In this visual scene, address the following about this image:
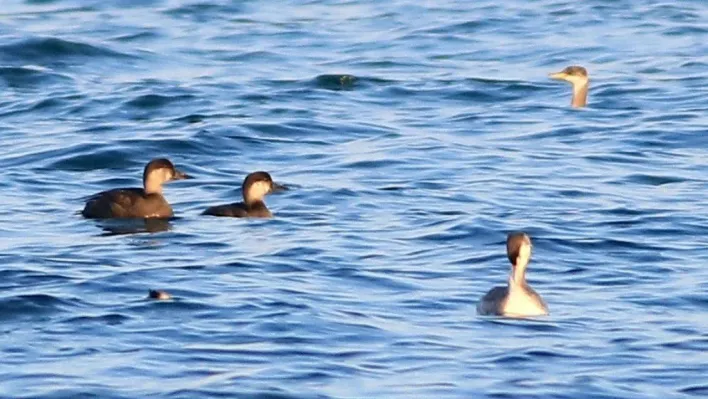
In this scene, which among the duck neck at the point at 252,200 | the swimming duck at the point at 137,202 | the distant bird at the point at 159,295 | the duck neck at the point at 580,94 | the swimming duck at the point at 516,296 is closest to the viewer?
the swimming duck at the point at 516,296

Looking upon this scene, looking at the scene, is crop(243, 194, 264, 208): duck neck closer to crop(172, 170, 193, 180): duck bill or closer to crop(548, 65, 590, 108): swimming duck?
crop(172, 170, 193, 180): duck bill

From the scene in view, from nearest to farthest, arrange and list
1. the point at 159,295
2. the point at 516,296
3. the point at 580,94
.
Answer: the point at 516,296
the point at 159,295
the point at 580,94

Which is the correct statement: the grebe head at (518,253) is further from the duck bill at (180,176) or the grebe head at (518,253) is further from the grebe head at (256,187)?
the duck bill at (180,176)

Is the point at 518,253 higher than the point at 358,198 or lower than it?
lower

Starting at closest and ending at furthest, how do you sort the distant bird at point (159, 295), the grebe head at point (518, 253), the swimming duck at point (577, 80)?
the grebe head at point (518, 253) → the distant bird at point (159, 295) → the swimming duck at point (577, 80)

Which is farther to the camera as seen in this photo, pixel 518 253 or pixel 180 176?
pixel 180 176

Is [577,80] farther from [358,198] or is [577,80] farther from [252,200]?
[252,200]

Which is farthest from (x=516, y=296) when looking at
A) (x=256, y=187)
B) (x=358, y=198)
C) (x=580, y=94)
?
(x=580, y=94)

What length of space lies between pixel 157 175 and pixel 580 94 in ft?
25.8

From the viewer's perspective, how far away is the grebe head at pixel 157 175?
17.4 metres

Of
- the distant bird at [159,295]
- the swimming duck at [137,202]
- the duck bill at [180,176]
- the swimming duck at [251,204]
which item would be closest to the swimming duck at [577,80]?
the duck bill at [180,176]

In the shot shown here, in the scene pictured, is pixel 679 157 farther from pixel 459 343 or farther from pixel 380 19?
pixel 380 19

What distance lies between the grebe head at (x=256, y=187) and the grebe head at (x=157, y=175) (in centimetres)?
82

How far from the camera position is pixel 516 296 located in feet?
41.5
